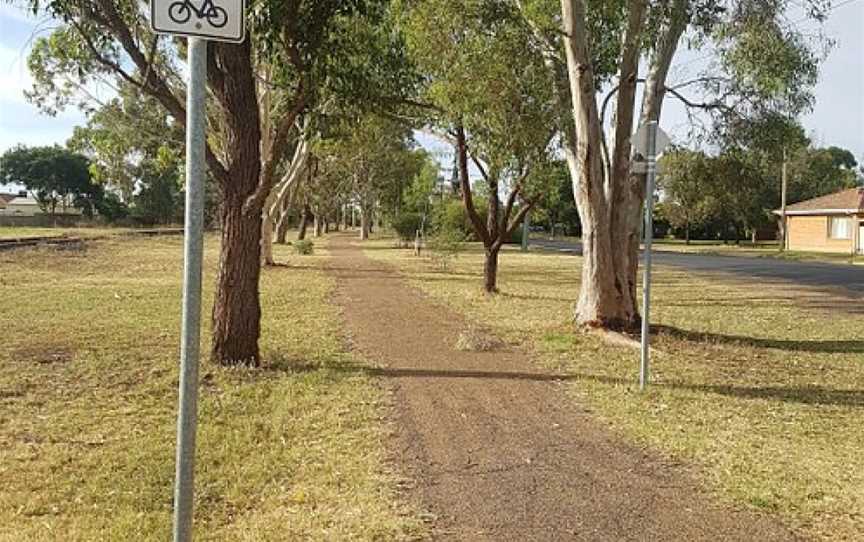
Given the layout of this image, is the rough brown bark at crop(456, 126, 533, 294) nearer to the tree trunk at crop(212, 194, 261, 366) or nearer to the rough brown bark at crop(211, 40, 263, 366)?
the rough brown bark at crop(211, 40, 263, 366)

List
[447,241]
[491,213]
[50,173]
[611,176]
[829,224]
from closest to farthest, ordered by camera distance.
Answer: [611,176], [491,213], [447,241], [829,224], [50,173]

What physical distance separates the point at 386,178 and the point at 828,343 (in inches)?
1849

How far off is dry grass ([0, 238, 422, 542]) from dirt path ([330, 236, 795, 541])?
15.1 inches

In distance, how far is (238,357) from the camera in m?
9.55

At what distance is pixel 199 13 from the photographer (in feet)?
10.5

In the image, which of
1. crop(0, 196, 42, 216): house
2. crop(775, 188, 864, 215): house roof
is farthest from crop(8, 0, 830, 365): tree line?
crop(0, 196, 42, 216): house

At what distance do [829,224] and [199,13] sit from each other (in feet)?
192

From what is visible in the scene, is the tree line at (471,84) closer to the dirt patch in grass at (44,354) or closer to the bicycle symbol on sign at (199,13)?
the dirt patch in grass at (44,354)

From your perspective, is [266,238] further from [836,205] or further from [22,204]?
[22,204]

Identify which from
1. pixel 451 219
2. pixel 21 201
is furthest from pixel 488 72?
pixel 21 201

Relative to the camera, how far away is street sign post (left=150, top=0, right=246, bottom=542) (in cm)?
321

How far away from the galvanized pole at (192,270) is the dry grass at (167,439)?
1504mm

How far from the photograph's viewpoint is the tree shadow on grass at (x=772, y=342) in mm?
13008

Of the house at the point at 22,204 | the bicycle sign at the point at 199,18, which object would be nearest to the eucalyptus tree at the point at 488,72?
the bicycle sign at the point at 199,18
